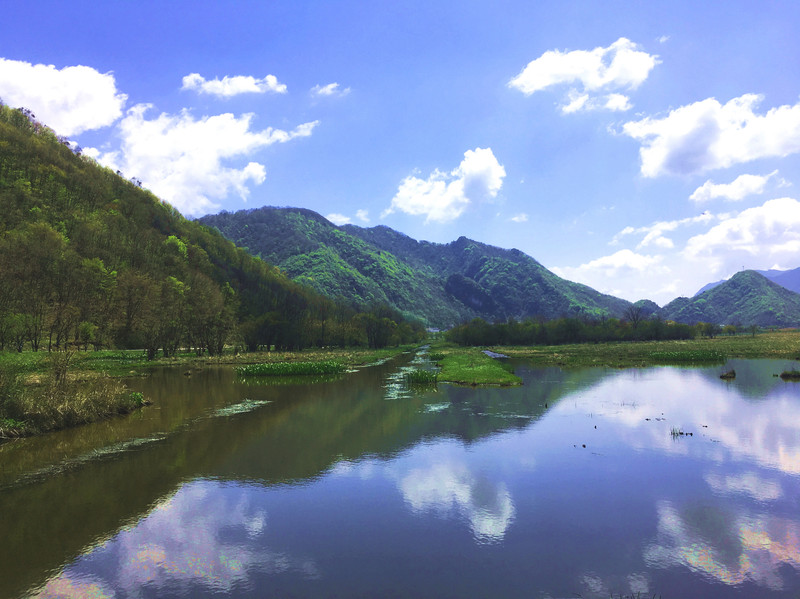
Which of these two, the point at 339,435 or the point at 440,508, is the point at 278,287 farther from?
the point at 440,508

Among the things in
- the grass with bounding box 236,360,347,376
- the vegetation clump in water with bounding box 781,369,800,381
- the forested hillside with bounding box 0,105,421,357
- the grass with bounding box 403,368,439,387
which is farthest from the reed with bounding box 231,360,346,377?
the vegetation clump in water with bounding box 781,369,800,381

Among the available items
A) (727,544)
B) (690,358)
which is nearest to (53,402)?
(727,544)

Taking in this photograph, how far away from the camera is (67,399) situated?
1076 inches

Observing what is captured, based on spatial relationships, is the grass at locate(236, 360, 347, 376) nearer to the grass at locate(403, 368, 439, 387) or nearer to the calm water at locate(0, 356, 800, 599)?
the grass at locate(403, 368, 439, 387)

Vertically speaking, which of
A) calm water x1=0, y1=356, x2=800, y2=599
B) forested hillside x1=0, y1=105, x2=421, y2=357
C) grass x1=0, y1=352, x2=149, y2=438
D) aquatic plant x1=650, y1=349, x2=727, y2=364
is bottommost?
aquatic plant x1=650, y1=349, x2=727, y2=364

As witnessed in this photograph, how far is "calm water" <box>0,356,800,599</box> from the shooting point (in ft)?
36.3

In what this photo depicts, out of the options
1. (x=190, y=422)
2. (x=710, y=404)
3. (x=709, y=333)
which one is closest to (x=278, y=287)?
(x=190, y=422)

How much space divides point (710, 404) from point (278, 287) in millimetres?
168264

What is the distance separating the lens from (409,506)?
51.6 feet

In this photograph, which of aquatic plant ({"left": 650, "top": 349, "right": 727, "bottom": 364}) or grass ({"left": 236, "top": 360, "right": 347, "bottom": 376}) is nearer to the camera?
grass ({"left": 236, "top": 360, "right": 347, "bottom": 376})

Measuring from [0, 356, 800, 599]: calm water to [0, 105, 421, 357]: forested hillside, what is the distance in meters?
46.3

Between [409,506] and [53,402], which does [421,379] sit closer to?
[53,402]

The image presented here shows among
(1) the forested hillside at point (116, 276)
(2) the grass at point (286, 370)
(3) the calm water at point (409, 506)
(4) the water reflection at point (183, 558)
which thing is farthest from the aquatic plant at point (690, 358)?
(1) the forested hillside at point (116, 276)

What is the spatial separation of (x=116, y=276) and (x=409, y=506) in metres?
117
